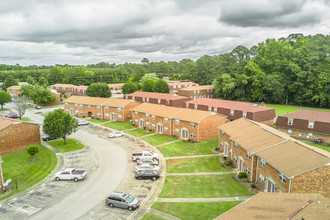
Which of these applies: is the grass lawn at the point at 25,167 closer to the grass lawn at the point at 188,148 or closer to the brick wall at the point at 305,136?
the grass lawn at the point at 188,148

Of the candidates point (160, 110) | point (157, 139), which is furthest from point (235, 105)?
point (157, 139)

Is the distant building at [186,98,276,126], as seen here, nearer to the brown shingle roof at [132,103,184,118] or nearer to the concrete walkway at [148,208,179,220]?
the brown shingle roof at [132,103,184,118]

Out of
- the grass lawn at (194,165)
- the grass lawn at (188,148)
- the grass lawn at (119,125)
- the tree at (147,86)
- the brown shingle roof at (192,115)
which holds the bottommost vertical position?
the grass lawn at (194,165)

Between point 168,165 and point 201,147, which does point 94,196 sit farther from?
point 201,147

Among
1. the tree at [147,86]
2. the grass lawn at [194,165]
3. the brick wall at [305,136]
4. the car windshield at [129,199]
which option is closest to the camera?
the car windshield at [129,199]

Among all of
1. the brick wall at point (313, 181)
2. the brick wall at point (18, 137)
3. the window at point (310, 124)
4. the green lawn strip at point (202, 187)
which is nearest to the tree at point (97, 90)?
the brick wall at point (18, 137)

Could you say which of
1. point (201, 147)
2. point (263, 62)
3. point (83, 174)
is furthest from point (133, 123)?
point (263, 62)

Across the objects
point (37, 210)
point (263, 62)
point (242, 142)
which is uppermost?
point (263, 62)
